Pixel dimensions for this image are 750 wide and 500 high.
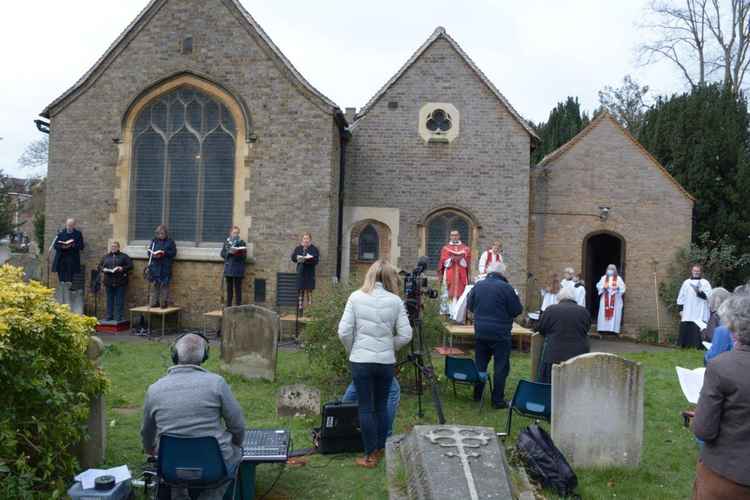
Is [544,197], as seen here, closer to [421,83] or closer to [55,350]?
[421,83]

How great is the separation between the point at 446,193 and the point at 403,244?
67.9 inches

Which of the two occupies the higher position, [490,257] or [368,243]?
[368,243]

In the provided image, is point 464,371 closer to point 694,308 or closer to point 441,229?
point 441,229

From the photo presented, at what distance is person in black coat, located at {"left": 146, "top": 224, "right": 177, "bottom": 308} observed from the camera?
14992mm

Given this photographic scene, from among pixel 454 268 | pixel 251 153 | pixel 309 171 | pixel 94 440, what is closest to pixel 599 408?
pixel 94 440

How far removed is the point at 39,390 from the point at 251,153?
1093 cm

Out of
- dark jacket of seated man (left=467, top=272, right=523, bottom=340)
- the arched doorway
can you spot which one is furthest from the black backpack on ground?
the arched doorway

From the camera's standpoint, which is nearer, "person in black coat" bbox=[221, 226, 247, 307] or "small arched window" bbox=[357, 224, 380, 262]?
"person in black coat" bbox=[221, 226, 247, 307]

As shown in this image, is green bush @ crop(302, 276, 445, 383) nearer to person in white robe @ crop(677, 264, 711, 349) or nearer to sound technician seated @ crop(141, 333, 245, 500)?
sound technician seated @ crop(141, 333, 245, 500)

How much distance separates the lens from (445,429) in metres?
5.26

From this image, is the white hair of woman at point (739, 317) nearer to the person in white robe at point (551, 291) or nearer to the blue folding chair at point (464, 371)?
the blue folding chair at point (464, 371)

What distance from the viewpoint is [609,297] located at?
1777cm

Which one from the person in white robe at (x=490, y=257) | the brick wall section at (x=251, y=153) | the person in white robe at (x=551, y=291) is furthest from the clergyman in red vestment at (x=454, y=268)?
the person in white robe at (x=551, y=291)

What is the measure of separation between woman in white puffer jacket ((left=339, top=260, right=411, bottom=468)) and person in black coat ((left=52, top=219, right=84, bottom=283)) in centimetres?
1101
